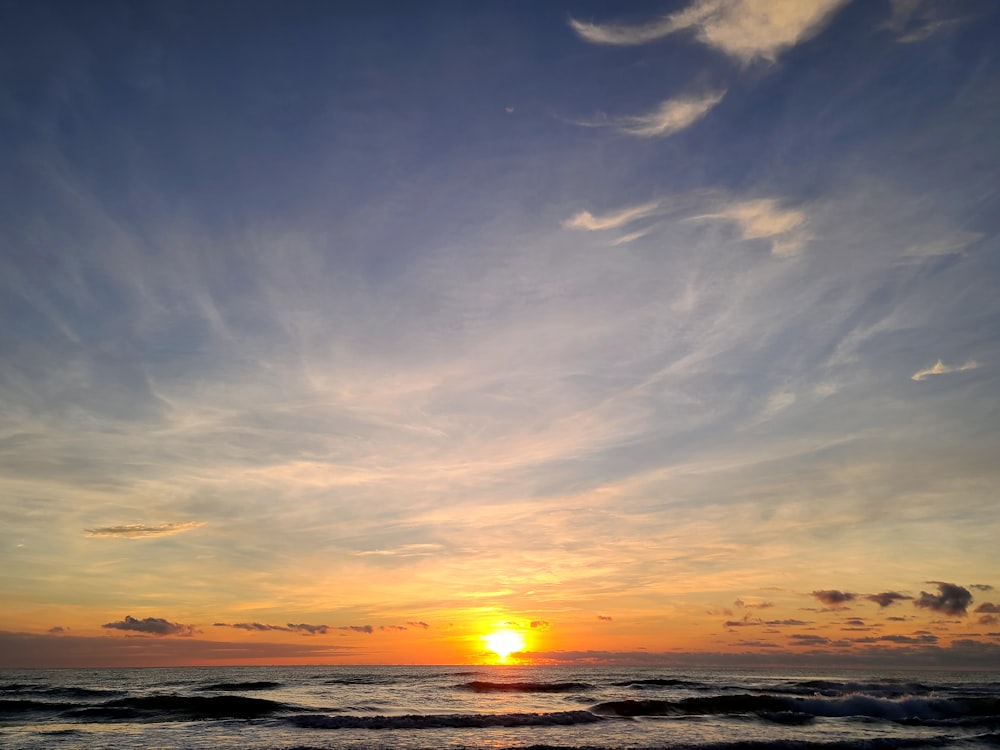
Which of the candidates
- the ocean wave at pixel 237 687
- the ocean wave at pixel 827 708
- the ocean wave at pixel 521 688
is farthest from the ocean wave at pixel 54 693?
the ocean wave at pixel 827 708

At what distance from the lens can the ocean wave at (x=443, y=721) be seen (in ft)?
127

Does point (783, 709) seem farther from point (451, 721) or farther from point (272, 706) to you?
point (272, 706)

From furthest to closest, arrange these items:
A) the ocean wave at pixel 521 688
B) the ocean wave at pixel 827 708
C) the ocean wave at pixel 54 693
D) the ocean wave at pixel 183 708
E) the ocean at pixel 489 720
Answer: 1. the ocean wave at pixel 521 688
2. the ocean wave at pixel 54 693
3. the ocean wave at pixel 827 708
4. the ocean wave at pixel 183 708
5. the ocean at pixel 489 720

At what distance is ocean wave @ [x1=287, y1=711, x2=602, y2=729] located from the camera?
127 feet

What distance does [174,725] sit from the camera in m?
40.4

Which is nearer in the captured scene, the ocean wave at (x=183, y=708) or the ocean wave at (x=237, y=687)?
the ocean wave at (x=183, y=708)

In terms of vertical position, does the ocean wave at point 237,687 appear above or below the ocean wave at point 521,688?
below

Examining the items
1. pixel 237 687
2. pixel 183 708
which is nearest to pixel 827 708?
pixel 183 708

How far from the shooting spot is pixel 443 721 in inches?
1574

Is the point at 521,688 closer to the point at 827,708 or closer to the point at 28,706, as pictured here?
the point at 827,708

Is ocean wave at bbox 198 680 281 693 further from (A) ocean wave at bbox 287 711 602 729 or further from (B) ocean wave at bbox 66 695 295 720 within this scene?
(A) ocean wave at bbox 287 711 602 729

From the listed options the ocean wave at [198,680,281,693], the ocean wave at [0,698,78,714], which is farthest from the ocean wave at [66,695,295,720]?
the ocean wave at [198,680,281,693]

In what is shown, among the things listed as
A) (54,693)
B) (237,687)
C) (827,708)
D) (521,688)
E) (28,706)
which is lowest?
(54,693)

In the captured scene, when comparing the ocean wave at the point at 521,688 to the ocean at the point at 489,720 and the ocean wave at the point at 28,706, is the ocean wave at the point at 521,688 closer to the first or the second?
the ocean at the point at 489,720
